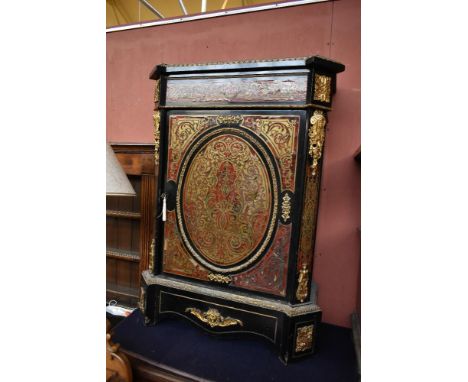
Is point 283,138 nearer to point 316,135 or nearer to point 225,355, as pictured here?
point 316,135

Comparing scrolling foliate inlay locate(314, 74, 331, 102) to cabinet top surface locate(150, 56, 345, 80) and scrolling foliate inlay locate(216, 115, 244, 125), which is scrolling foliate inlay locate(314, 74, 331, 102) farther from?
scrolling foliate inlay locate(216, 115, 244, 125)

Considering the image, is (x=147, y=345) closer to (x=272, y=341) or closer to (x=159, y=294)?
(x=159, y=294)

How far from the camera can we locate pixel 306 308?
41.6 inches

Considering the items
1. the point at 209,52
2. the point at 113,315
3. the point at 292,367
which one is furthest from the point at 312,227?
the point at 113,315

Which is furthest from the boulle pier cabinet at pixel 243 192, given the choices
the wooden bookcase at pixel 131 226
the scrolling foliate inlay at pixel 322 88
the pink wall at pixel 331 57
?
the wooden bookcase at pixel 131 226

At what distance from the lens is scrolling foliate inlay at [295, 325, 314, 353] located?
1057 mm

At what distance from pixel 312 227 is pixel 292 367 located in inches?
20.6

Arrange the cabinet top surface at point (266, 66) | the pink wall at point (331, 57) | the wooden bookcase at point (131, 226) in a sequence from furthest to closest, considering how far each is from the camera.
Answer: the wooden bookcase at point (131, 226)
the pink wall at point (331, 57)
the cabinet top surface at point (266, 66)

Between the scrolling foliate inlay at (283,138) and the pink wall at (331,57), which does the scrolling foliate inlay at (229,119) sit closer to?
the scrolling foliate inlay at (283,138)

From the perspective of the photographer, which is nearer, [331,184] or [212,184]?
[212,184]

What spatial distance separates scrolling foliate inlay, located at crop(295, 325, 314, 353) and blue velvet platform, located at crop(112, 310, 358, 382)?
0.20 ft

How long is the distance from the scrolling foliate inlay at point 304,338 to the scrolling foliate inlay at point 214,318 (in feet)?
0.72

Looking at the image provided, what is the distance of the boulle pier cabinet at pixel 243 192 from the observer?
3.35 feet

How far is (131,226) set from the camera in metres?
1.74
